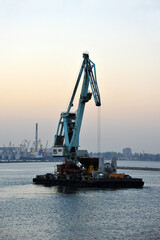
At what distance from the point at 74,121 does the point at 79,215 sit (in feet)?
136

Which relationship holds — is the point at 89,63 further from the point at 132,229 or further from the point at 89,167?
the point at 132,229

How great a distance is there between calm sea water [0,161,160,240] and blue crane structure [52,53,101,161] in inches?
695

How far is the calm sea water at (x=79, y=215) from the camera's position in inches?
1474

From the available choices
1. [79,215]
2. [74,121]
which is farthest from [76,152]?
[79,215]

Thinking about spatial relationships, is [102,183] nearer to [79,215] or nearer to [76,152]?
[76,152]

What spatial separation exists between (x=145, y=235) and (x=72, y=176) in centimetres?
4439

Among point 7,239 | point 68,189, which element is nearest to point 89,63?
point 68,189

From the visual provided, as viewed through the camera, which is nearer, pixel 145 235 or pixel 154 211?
pixel 145 235

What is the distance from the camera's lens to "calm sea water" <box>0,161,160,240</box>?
123 ft

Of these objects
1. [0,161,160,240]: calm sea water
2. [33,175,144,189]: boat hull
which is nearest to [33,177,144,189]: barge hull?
[33,175,144,189]: boat hull

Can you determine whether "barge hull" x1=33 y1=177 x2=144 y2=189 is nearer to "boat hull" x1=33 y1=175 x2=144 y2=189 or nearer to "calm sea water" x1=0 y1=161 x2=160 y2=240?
"boat hull" x1=33 y1=175 x2=144 y2=189

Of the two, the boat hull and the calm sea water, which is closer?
the calm sea water

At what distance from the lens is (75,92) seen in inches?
3462

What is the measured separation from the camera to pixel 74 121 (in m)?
87.2
